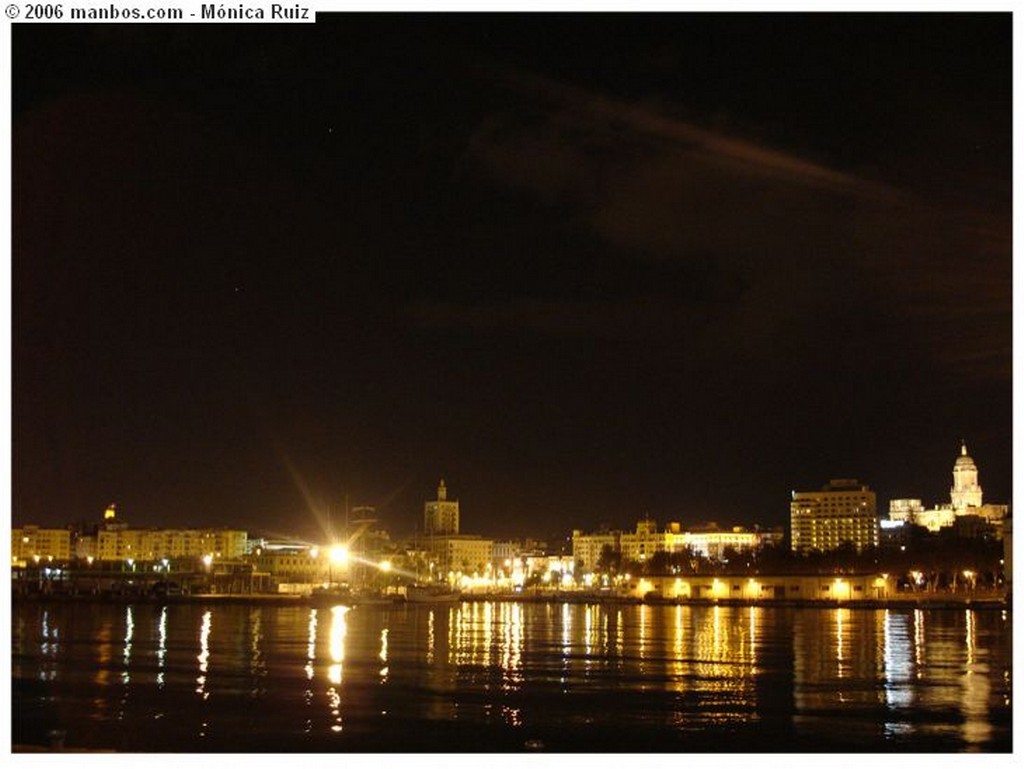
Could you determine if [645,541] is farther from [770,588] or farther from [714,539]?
[770,588]

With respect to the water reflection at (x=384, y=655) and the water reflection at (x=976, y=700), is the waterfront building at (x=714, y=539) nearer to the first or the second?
the water reflection at (x=384, y=655)

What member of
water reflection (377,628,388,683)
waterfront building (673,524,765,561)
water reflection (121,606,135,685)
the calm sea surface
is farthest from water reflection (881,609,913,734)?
waterfront building (673,524,765,561)

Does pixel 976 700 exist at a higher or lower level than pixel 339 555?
lower

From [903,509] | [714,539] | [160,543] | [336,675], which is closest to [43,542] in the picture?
[160,543]

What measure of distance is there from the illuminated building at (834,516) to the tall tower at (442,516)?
72.9ft

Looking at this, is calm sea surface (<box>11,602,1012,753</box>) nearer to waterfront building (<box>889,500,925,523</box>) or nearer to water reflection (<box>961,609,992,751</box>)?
water reflection (<box>961,609,992,751</box>)

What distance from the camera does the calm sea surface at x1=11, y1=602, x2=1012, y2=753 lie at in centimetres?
591

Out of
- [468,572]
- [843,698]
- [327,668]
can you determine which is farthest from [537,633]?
[468,572]

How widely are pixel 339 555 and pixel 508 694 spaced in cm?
4572

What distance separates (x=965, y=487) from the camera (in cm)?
6128

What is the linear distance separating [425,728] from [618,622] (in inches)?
611

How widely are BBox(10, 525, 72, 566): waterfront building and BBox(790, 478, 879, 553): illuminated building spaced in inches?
1499

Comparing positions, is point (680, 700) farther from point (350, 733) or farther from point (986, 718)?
point (350, 733)

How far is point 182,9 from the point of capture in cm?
418
